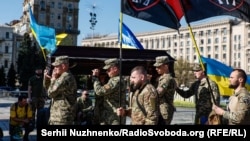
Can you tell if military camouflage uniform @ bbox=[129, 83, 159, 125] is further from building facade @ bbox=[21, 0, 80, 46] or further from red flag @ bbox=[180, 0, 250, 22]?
building facade @ bbox=[21, 0, 80, 46]

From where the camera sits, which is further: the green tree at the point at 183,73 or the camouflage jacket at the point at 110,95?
the green tree at the point at 183,73

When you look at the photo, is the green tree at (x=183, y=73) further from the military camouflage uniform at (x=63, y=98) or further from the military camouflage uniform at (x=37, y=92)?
the military camouflage uniform at (x=63, y=98)

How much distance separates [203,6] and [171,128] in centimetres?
394

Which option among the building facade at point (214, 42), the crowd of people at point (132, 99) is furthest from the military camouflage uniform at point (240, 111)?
the building facade at point (214, 42)

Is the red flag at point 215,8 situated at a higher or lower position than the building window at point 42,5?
lower

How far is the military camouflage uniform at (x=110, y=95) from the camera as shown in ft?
24.3

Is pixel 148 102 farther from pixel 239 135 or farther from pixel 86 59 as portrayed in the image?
pixel 86 59

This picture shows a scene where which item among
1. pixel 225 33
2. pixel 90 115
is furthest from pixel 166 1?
pixel 225 33

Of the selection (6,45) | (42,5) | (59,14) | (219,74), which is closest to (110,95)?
(219,74)

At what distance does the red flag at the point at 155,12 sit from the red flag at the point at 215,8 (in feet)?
1.49

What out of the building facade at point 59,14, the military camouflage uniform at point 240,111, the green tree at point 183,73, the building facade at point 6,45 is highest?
the building facade at point 59,14

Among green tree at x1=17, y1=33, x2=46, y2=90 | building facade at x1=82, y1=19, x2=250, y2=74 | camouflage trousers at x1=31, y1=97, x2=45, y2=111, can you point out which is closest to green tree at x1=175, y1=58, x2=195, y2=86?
building facade at x1=82, y1=19, x2=250, y2=74

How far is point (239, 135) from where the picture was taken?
4.81 metres

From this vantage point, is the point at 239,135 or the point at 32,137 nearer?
the point at 239,135
